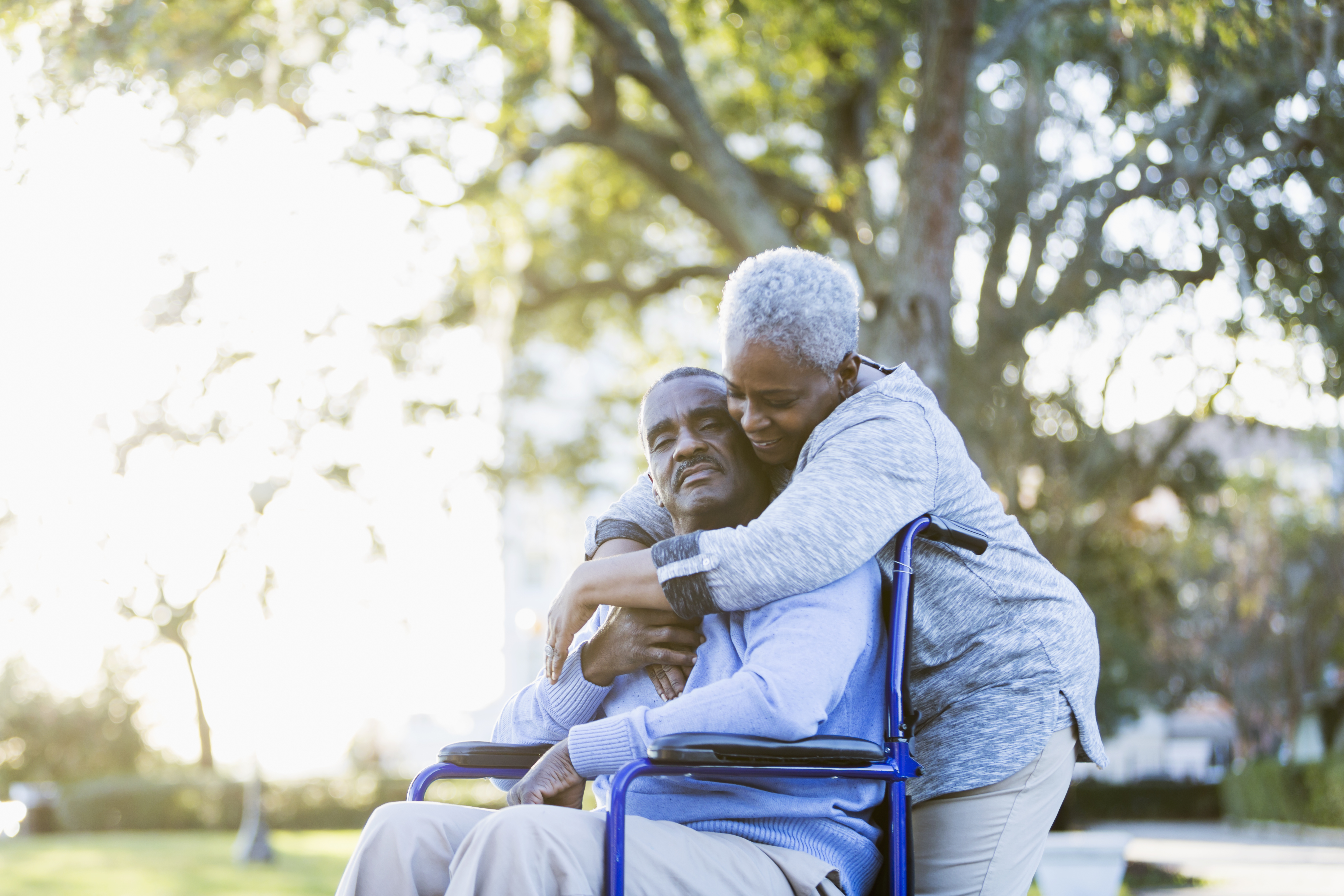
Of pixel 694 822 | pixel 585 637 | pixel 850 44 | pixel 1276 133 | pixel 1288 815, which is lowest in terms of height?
pixel 1288 815

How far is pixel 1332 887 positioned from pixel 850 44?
7870 mm

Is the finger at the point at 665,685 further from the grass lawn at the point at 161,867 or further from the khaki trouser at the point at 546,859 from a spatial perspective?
the grass lawn at the point at 161,867

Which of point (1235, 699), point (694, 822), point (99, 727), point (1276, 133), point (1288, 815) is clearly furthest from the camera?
point (99, 727)

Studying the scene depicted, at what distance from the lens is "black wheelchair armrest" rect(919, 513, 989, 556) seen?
1856 mm

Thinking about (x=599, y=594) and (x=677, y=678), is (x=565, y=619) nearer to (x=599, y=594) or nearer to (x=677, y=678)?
(x=599, y=594)

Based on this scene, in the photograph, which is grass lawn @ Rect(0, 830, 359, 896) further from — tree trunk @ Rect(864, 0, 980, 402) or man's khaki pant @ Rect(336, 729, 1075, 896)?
man's khaki pant @ Rect(336, 729, 1075, 896)

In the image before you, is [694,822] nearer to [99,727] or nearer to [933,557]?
[933,557]

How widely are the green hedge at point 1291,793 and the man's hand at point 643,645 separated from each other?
1971 cm

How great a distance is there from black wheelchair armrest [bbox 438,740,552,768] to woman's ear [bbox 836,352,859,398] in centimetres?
83

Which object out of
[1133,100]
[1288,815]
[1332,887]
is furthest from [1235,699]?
[1133,100]

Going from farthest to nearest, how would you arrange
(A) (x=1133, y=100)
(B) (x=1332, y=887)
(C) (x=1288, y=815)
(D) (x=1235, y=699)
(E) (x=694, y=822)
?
(D) (x=1235, y=699) → (C) (x=1288, y=815) → (B) (x=1332, y=887) → (A) (x=1133, y=100) → (E) (x=694, y=822)

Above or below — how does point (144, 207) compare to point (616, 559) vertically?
above

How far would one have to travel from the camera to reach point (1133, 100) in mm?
8398

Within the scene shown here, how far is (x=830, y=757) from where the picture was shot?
1.68m
